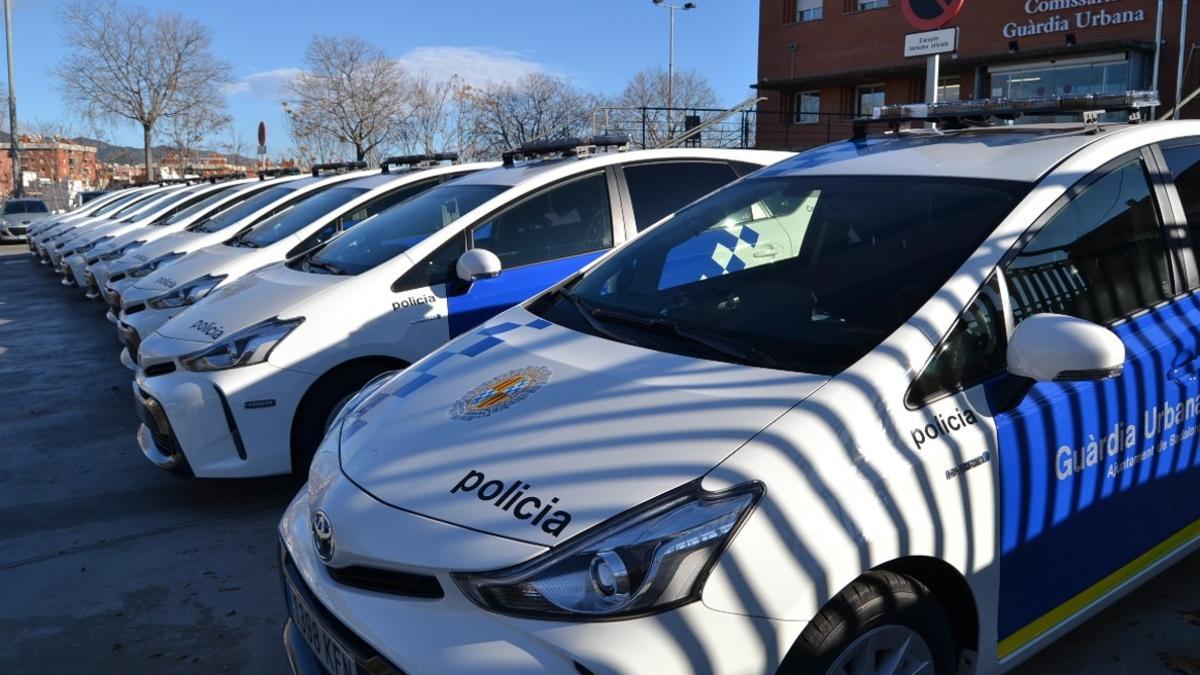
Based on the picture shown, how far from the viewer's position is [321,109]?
2628 centimetres

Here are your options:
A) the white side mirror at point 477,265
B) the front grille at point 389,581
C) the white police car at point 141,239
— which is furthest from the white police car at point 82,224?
the front grille at point 389,581

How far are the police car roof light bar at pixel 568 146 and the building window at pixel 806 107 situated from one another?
22.1 m

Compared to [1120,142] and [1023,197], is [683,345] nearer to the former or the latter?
[1023,197]

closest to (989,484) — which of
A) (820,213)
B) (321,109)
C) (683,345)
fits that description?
(683,345)

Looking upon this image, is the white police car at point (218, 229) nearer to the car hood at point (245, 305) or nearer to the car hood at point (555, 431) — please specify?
the car hood at point (245, 305)

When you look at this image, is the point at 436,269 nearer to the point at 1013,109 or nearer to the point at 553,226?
the point at 553,226

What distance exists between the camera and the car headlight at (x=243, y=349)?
4445 millimetres

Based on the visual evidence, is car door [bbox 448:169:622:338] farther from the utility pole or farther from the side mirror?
the utility pole

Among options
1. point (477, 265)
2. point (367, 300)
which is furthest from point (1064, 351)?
point (367, 300)

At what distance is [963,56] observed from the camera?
22.5 metres

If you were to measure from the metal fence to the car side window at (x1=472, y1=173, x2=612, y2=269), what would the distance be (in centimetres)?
1637

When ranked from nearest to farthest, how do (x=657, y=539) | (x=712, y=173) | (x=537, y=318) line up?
1. (x=657, y=539)
2. (x=537, y=318)
3. (x=712, y=173)

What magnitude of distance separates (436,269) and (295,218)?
354 centimetres

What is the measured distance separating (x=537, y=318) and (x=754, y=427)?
1343 mm
